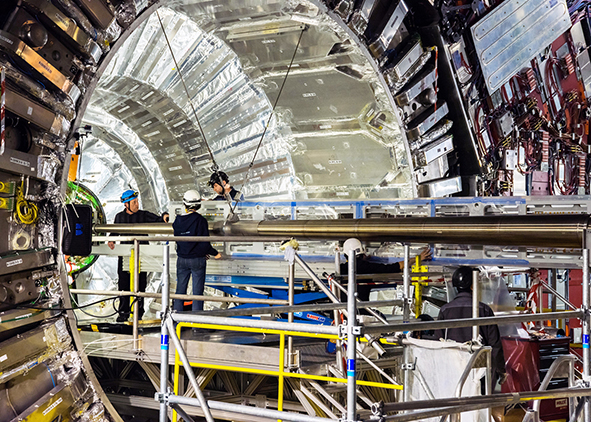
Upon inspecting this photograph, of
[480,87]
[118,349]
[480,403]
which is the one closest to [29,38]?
[118,349]

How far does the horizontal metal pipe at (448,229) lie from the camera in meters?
3.94

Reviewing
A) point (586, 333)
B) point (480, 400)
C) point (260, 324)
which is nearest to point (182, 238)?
point (260, 324)

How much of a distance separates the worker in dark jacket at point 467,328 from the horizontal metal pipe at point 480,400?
2.94 feet

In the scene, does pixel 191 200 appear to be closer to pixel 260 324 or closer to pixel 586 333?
pixel 260 324

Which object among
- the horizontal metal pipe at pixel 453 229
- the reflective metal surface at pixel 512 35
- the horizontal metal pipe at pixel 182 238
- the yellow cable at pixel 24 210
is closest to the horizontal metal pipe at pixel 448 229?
the horizontal metal pipe at pixel 453 229

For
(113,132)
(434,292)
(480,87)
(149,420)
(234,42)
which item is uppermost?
(234,42)

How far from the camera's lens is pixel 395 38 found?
636 cm

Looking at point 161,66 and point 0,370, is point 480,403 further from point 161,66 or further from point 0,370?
point 161,66

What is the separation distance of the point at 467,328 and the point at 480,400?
142 cm

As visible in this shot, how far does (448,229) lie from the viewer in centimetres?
436

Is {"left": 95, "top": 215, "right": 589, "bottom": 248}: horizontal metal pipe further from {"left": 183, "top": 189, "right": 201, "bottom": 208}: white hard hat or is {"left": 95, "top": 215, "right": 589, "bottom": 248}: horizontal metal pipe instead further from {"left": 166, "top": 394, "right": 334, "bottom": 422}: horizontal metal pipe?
{"left": 166, "top": 394, "right": 334, "bottom": 422}: horizontal metal pipe

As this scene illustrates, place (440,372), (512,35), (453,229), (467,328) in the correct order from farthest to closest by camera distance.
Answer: (512,35) < (453,229) < (467,328) < (440,372)

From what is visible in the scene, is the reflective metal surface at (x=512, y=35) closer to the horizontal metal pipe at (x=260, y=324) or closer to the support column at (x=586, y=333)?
the support column at (x=586, y=333)

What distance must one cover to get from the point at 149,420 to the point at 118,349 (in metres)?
1.95
